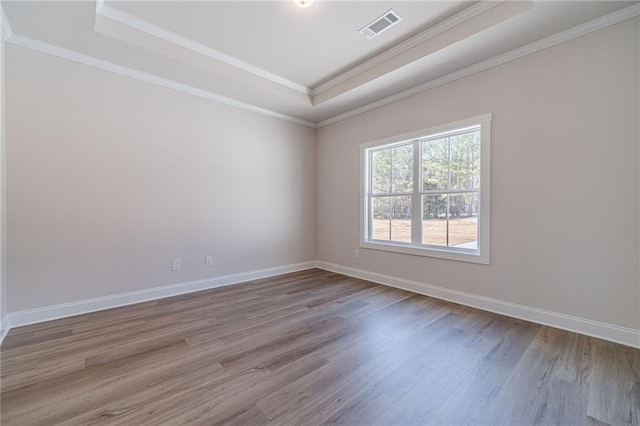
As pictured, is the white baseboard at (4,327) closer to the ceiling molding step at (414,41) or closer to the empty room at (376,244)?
the empty room at (376,244)

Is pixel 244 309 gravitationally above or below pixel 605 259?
below

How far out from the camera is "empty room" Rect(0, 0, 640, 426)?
1.72 meters

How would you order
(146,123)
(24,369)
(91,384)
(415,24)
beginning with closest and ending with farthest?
(91,384)
(24,369)
(415,24)
(146,123)

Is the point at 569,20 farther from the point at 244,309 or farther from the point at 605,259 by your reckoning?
the point at 244,309

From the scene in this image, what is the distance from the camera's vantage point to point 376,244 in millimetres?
4176

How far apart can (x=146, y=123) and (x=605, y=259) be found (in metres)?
4.90

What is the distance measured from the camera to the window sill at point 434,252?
3.08 metres

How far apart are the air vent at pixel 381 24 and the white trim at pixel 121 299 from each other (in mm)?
3524

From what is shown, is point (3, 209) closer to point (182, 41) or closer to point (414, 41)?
point (182, 41)

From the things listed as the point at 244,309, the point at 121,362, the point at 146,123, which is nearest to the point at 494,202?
the point at 244,309

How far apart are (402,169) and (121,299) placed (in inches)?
156

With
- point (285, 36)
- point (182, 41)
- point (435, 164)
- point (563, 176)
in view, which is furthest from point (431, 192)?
point (182, 41)

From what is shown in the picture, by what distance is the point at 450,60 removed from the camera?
292cm

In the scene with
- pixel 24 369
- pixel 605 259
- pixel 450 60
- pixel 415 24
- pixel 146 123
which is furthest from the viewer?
pixel 146 123
